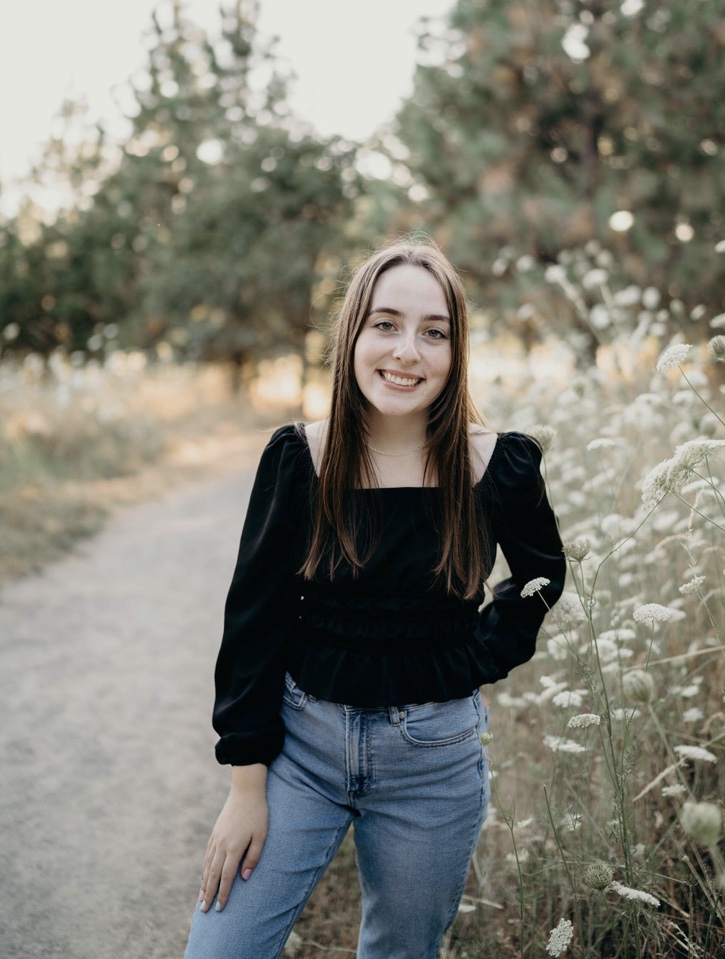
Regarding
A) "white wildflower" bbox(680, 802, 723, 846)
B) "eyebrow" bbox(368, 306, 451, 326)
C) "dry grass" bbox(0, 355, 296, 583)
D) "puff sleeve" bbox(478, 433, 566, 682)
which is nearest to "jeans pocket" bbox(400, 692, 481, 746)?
"puff sleeve" bbox(478, 433, 566, 682)

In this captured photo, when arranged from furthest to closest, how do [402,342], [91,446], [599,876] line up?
[91,446]
[402,342]
[599,876]

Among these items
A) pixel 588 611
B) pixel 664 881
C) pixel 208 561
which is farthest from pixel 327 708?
pixel 208 561

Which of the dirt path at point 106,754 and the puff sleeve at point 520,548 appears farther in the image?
the dirt path at point 106,754

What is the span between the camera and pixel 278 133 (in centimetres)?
1477

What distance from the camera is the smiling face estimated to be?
5.46 feet

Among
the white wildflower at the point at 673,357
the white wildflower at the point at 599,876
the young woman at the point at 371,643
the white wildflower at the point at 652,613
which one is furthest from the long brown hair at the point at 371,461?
the white wildflower at the point at 599,876

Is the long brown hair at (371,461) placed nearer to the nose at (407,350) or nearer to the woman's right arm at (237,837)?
the nose at (407,350)

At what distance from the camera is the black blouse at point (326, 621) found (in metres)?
1.58

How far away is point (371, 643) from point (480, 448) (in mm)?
496

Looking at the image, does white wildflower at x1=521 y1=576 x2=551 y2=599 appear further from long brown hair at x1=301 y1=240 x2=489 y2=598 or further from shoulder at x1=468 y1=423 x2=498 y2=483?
shoulder at x1=468 y1=423 x2=498 y2=483

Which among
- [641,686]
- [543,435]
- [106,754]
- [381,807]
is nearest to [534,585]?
[641,686]

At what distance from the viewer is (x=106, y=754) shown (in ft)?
10.7

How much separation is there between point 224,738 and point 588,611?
2.52ft

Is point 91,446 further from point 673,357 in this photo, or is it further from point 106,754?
point 673,357
